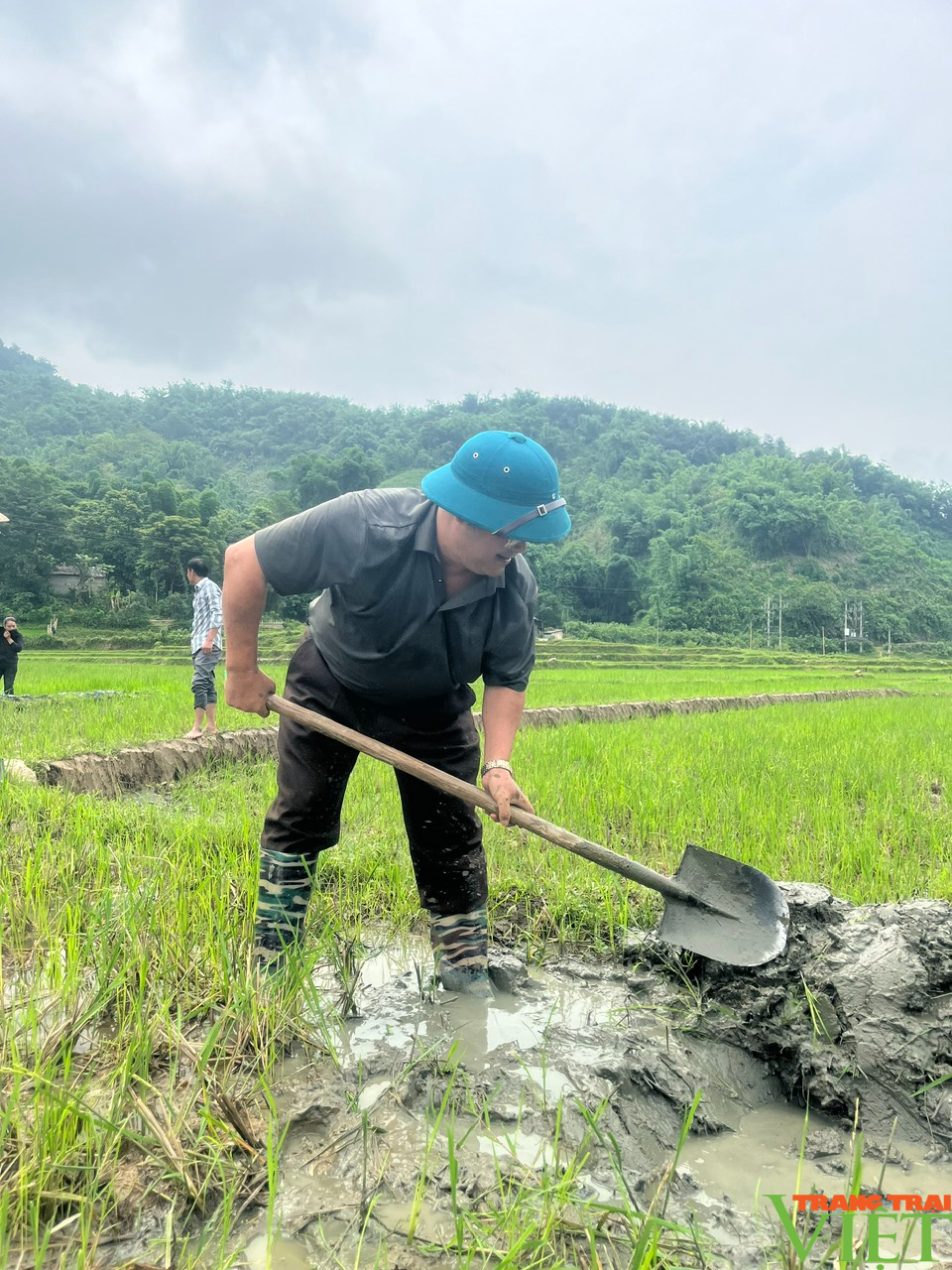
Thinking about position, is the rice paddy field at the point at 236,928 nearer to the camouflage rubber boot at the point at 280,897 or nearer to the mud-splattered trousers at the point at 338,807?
the camouflage rubber boot at the point at 280,897

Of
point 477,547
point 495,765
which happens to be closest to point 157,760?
point 495,765

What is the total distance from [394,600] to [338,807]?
0.66m

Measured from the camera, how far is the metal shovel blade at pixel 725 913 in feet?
6.83

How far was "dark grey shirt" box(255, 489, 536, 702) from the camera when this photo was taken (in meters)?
1.99

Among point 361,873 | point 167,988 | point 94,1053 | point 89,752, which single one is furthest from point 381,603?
point 89,752

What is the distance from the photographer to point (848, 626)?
4438cm

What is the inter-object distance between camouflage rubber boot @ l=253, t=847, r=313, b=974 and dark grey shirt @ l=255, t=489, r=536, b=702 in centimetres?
51

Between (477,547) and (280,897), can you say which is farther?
(280,897)

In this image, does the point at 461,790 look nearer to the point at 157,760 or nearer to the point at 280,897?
the point at 280,897

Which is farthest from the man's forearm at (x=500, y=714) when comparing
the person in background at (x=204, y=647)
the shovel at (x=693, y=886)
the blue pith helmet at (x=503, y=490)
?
the person in background at (x=204, y=647)

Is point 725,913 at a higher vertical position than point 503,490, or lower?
lower

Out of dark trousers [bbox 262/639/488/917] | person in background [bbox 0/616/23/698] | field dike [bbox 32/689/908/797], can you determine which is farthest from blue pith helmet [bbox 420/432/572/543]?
person in background [bbox 0/616/23/698]

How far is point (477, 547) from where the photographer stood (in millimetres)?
1969

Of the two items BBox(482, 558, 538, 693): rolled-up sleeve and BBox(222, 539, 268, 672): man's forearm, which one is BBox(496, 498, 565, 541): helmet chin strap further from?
BBox(222, 539, 268, 672): man's forearm
